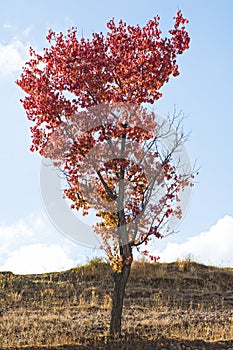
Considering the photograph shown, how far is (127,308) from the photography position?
14.7 meters

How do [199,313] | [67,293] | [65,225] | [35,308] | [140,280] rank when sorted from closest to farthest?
[65,225], [199,313], [35,308], [67,293], [140,280]

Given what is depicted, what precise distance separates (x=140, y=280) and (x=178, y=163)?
8276 mm

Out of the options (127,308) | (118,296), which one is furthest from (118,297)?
(127,308)

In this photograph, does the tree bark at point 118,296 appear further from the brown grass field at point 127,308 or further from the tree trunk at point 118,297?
the brown grass field at point 127,308

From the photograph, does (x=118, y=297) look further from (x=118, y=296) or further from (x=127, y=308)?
(x=127, y=308)

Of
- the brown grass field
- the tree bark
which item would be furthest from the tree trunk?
the brown grass field

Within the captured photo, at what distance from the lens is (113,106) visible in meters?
10.7

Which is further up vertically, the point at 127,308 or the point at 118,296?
the point at 127,308

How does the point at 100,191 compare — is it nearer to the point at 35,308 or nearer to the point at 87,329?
the point at 87,329

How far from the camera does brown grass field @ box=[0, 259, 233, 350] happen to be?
35.6ft

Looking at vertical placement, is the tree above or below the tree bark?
above

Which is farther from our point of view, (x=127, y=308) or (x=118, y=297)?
(x=127, y=308)

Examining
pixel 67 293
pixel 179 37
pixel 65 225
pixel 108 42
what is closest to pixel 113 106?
pixel 108 42

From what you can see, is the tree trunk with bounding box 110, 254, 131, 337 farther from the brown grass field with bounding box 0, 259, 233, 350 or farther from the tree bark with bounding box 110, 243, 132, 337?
the brown grass field with bounding box 0, 259, 233, 350
